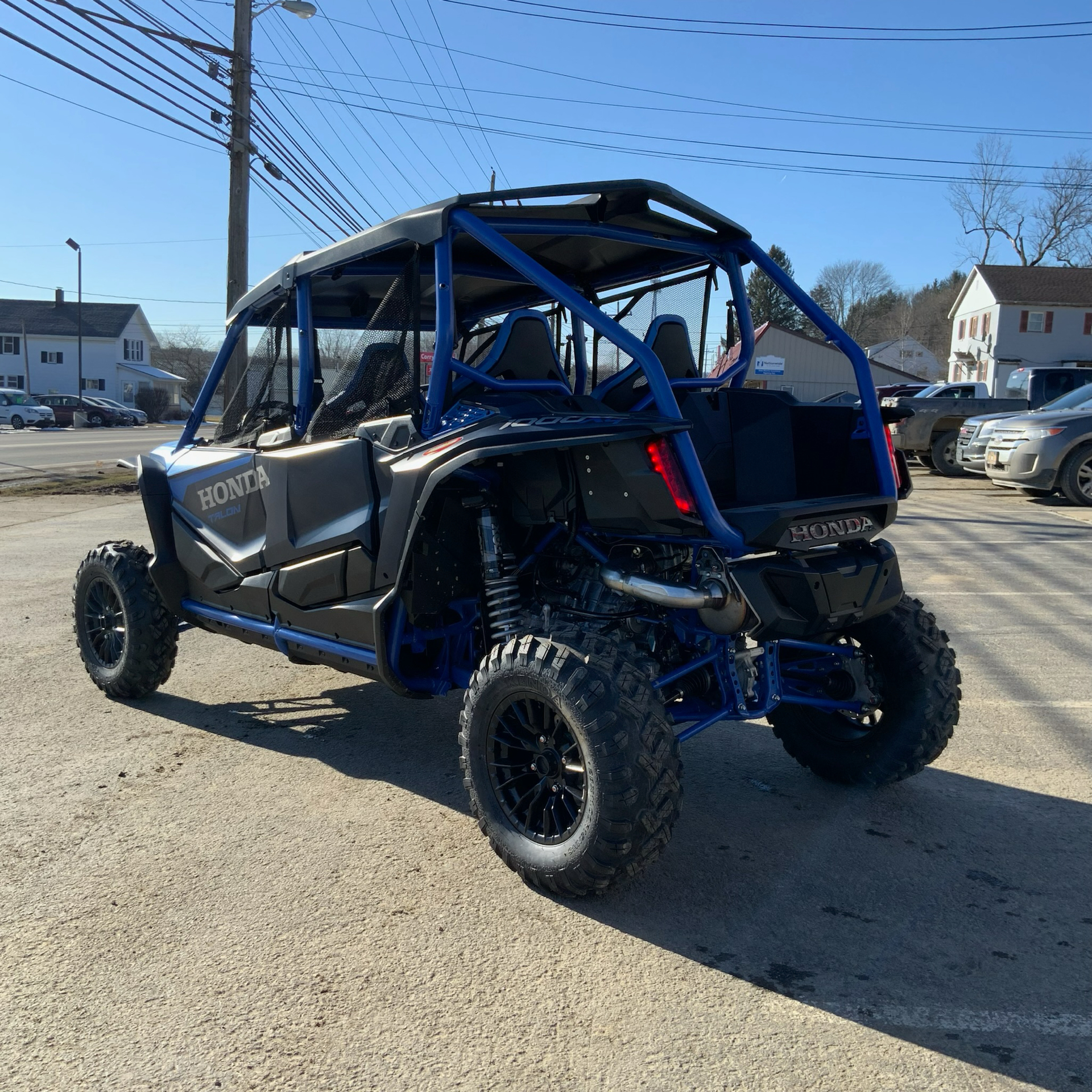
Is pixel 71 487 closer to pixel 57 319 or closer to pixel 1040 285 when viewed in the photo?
pixel 1040 285

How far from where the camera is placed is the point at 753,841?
375cm

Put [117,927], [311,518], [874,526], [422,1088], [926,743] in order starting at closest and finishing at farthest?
[422,1088]
[117,927]
[874,526]
[926,743]
[311,518]

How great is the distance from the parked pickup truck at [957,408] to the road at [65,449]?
1353 cm

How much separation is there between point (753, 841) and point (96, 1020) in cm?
224

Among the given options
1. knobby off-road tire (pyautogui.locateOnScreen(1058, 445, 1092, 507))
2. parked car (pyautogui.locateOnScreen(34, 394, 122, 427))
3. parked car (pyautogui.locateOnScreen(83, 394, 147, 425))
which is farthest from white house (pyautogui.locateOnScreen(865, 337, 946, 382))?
knobby off-road tire (pyautogui.locateOnScreen(1058, 445, 1092, 507))

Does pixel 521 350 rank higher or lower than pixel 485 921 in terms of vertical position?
higher

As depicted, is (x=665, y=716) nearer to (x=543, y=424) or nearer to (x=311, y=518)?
(x=543, y=424)

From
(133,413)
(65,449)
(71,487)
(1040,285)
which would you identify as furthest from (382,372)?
(1040,285)

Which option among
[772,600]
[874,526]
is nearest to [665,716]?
[772,600]

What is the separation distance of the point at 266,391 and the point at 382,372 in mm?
942

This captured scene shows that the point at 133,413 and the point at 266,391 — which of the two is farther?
the point at 133,413

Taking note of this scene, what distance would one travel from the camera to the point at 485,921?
10.4 feet

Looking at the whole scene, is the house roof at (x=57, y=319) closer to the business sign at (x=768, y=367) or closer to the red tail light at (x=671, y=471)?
the business sign at (x=768, y=367)

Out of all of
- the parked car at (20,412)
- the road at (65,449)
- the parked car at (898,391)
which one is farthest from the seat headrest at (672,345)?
the parked car at (20,412)
